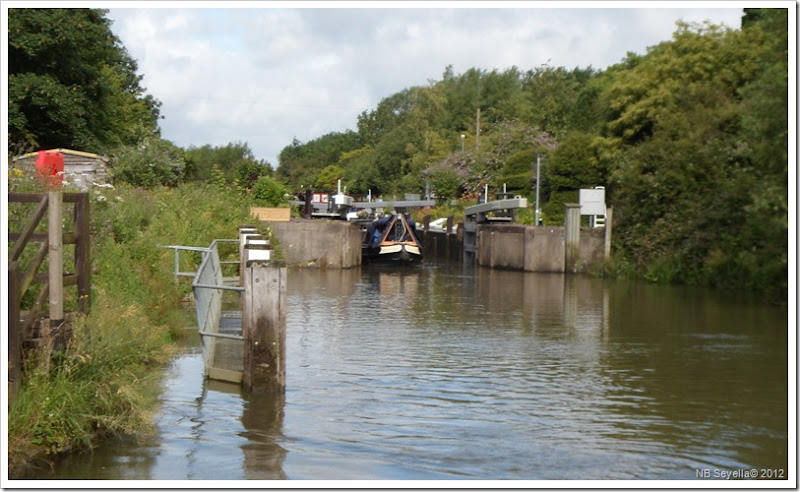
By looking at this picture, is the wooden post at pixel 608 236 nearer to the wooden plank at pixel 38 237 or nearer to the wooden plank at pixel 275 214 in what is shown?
the wooden plank at pixel 275 214

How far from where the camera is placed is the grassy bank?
7586mm

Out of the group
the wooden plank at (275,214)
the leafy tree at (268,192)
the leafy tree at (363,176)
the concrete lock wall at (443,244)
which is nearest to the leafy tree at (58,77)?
the wooden plank at (275,214)

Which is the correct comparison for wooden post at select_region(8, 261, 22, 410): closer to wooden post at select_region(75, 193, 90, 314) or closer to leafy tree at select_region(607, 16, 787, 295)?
wooden post at select_region(75, 193, 90, 314)

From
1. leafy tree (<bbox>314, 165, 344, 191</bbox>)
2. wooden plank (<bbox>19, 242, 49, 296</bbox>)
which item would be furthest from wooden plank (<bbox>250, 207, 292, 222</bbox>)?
leafy tree (<bbox>314, 165, 344, 191</bbox>)

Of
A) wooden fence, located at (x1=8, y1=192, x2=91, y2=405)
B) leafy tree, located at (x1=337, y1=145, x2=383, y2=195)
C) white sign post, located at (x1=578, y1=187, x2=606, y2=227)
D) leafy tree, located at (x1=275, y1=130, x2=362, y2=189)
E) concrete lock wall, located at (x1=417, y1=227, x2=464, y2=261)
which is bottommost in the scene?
wooden fence, located at (x1=8, y1=192, x2=91, y2=405)

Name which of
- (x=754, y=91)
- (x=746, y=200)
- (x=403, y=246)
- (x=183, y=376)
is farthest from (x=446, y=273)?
A: (x=183, y=376)

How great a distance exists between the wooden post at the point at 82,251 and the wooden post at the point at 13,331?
1.35 metres

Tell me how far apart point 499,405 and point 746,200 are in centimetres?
1651

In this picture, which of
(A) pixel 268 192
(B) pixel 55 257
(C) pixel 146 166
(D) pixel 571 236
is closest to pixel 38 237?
(B) pixel 55 257

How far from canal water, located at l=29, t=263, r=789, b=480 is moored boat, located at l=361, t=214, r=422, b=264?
1717 centimetres

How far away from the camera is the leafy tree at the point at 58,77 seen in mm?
26172

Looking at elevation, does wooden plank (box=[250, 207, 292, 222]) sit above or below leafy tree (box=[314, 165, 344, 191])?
below

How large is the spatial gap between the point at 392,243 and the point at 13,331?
29.9m

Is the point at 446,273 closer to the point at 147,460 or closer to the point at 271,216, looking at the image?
the point at 271,216
